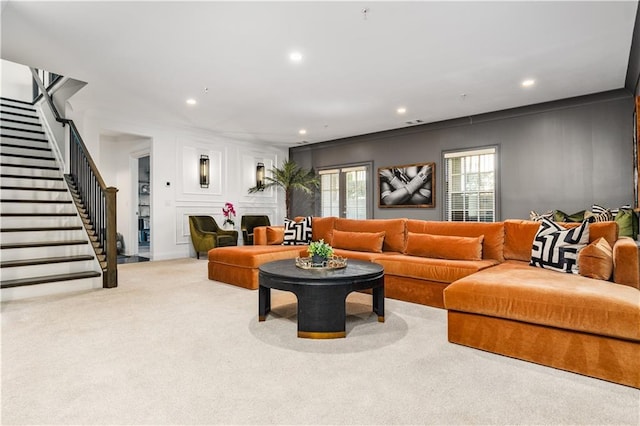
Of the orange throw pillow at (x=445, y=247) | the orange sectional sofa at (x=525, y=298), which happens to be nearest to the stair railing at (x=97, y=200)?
the orange sectional sofa at (x=525, y=298)

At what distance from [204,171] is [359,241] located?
4.39 metres

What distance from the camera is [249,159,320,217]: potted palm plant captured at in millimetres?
8477

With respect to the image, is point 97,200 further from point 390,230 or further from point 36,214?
point 390,230

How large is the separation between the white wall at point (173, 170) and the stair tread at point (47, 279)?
2.56 metres

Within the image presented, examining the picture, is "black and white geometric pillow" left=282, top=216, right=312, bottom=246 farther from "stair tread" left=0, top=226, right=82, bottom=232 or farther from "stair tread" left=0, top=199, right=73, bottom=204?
"stair tread" left=0, top=199, right=73, bottom=204

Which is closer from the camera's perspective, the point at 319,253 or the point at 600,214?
the point at 319,253

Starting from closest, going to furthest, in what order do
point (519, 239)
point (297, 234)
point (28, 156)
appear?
point (519, 239)
point (297, 234)
point (28, 156)

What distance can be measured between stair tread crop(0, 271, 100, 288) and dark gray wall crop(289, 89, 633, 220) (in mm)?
5440

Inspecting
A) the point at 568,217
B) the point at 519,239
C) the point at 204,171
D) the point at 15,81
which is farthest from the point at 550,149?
the point at 15,81

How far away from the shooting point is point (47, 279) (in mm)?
3920

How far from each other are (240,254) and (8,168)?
404cm

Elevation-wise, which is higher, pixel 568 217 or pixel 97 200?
pixel 97 200

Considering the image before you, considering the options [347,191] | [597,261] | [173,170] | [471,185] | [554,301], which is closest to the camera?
[554,301]

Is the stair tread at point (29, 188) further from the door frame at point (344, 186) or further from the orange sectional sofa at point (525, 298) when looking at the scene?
the door frame at point (344, 186)
